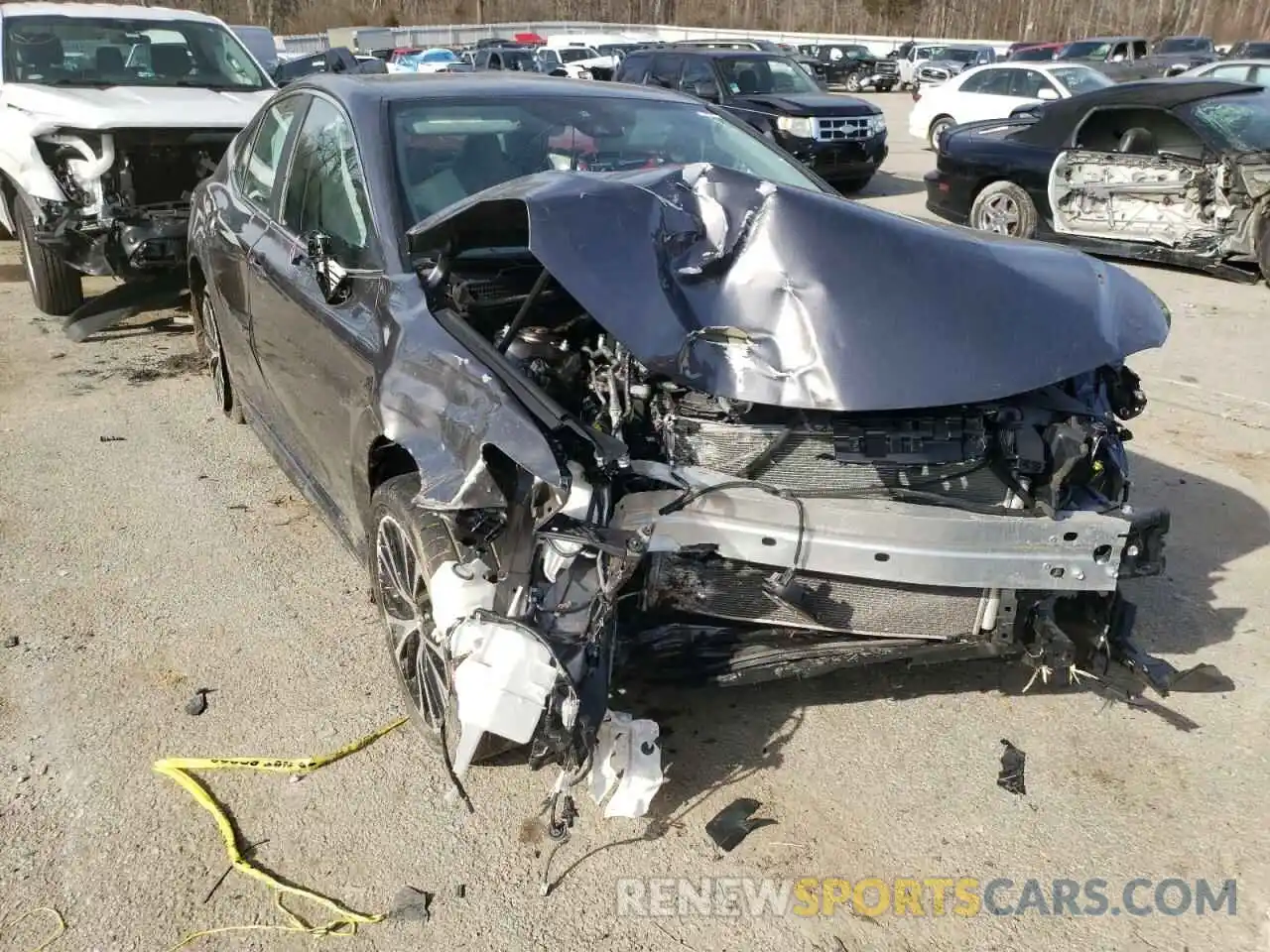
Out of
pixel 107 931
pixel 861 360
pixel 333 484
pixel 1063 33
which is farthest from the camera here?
pixel 1063 33

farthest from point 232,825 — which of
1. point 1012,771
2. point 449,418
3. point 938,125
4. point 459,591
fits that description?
point 938,125

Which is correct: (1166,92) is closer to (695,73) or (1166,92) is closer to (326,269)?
(695,73)

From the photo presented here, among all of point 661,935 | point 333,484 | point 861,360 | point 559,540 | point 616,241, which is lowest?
point 661,935

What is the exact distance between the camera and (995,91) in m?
16.5

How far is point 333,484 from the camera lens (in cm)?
354

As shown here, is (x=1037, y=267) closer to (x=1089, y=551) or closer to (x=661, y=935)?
(x=1089, y=551)

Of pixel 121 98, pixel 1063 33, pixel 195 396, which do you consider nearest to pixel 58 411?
pixel 195 396

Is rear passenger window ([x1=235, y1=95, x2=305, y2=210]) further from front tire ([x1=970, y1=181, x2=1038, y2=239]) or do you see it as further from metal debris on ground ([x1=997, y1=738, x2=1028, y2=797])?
front tire ([x1=970, y1=181, x2=1038, y2=239])

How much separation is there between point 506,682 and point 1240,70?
14.5m

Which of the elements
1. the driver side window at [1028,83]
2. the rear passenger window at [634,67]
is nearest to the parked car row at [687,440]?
the rear passenger window at [634,67]

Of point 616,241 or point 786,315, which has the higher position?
point 616,241

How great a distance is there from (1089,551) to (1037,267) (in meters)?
0.87

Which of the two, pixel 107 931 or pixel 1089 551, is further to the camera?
pixel 1089 551

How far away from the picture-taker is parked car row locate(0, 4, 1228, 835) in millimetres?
2523
